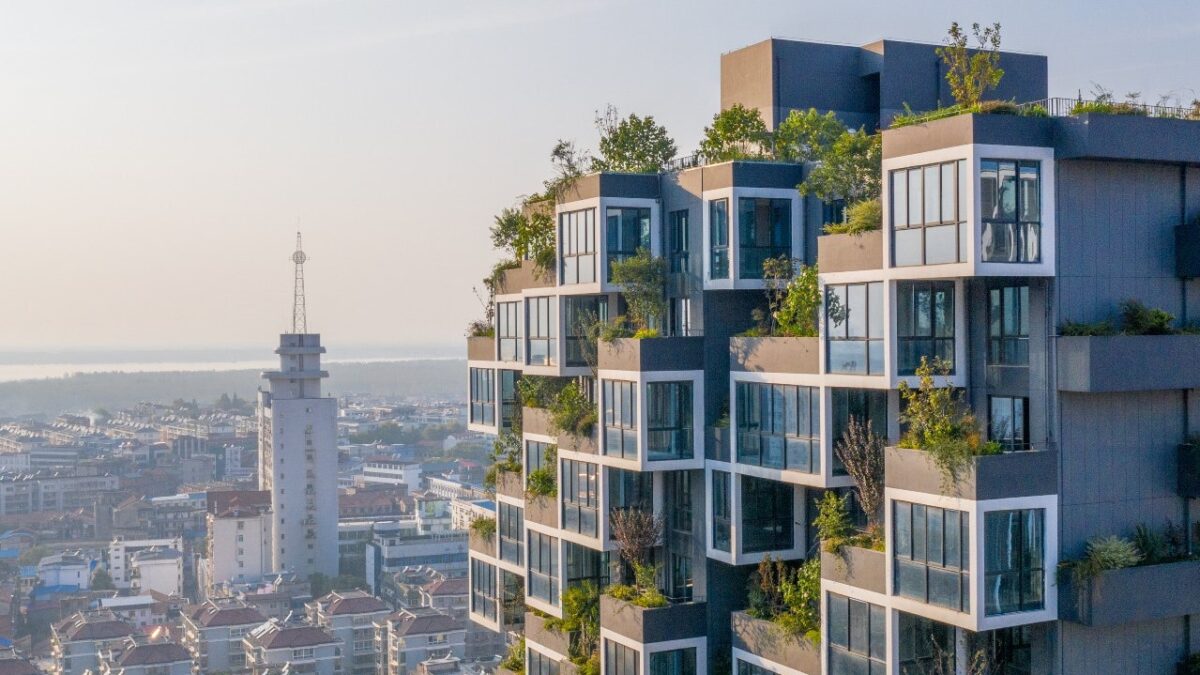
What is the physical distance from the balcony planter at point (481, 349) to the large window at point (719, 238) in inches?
312

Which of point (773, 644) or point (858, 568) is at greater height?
point (858, 568)

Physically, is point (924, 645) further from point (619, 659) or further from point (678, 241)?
point (678, 241)

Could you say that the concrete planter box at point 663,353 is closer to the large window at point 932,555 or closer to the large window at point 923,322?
the large window at point 923,322

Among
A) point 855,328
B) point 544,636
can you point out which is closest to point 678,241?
point 855,328

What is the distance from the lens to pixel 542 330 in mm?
25500

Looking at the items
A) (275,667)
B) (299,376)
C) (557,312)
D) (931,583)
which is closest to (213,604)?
(275,667)

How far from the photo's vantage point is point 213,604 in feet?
383

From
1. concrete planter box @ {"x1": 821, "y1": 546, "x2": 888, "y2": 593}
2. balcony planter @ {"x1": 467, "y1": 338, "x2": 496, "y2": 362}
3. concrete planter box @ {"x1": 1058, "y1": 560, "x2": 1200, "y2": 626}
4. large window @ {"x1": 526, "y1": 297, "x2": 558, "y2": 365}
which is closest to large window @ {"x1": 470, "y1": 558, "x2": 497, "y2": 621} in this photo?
balcony planter @ {"x1": 467, "y1": 338, "x2": 496, "y2": 362}

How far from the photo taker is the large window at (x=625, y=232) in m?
23.2

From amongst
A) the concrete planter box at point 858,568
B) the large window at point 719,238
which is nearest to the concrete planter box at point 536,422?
the large window at point 719,238

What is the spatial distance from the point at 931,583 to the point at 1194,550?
3741 millimetres

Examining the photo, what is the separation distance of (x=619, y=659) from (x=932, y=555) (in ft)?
25.3

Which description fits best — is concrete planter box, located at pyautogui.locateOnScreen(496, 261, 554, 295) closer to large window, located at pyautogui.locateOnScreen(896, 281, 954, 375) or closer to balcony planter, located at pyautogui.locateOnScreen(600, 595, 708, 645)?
balcony planter, located at pyautogui.locateOnScreen(600, 595, 708, 645)

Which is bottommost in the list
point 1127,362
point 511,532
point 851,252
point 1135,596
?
point 511,532
